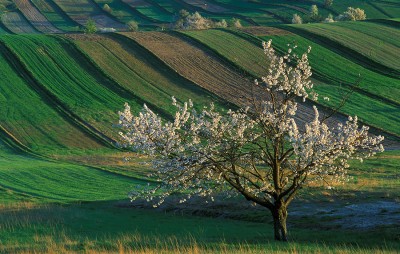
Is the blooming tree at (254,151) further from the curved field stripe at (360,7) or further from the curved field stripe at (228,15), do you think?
the curved field stripe at (360,7)

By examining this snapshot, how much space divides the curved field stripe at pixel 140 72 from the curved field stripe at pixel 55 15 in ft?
139

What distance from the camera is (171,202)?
1718 inches

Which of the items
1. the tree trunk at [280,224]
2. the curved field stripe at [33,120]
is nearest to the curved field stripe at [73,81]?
the curved field stripe at [33,120]

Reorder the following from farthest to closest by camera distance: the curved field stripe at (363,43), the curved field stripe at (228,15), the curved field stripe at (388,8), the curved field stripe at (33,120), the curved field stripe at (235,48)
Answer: the curved field stripe at (228,15)
the curved field stripe at (388,8)
the curved field stripe at (363,43)
the curved field stripe at (235,48)
the curved field stripe at (33,120)

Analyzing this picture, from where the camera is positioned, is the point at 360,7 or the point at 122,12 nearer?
the point at 360,7

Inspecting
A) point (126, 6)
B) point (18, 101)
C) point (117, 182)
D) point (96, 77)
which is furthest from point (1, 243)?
point (126, 6)

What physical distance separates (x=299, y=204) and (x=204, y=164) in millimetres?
11985

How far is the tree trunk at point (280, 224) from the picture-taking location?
96.3 ft

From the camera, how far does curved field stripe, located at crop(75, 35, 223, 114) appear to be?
80894 millimetres

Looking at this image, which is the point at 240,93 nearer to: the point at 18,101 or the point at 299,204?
the point at 18,101

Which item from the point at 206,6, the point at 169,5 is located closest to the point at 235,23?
the point at 206,6

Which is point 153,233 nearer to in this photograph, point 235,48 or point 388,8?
point 235,48

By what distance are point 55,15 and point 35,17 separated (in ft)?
14.3

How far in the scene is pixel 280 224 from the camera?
29.5 m
